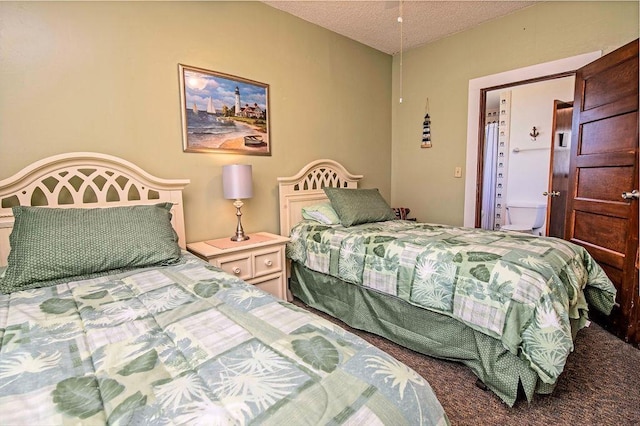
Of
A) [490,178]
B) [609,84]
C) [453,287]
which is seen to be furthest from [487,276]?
[490,178]

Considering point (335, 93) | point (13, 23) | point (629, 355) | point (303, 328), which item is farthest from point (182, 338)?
point (335, 93)

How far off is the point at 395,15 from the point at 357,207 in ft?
5.67

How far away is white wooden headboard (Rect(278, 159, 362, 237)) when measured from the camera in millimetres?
2859

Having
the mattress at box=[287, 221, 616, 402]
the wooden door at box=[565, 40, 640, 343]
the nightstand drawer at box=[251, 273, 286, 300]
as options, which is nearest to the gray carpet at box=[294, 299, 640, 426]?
the mattress at box=[287, 221, 616, 402]

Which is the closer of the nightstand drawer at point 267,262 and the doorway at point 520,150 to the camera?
the nightstand drawer at point 267,262

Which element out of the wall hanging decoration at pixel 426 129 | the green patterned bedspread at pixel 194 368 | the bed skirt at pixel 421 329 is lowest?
the bed skirt at pixel 421 329

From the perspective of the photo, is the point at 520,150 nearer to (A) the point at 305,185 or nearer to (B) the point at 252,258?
(A) the point at 305,185

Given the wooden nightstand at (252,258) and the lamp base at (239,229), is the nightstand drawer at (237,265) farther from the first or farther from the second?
the lamp base at (239,229)

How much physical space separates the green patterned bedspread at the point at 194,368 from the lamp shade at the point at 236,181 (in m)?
1.22

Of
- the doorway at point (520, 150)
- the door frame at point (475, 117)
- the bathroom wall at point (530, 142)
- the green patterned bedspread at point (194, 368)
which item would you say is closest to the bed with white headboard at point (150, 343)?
the green patterned bedspread at point (194, 368)

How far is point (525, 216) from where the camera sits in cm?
443

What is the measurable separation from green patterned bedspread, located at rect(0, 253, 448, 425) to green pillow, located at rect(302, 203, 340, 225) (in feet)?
5.05

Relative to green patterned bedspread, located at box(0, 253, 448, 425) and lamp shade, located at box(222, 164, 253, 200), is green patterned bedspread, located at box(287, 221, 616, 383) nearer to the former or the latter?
lamp shade, located at box(222, 164, 253, 200)

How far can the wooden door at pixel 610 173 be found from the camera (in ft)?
6.72
